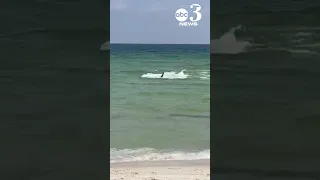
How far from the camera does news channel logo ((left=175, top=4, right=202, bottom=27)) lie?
237 cm

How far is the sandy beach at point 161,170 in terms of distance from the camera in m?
3.49
